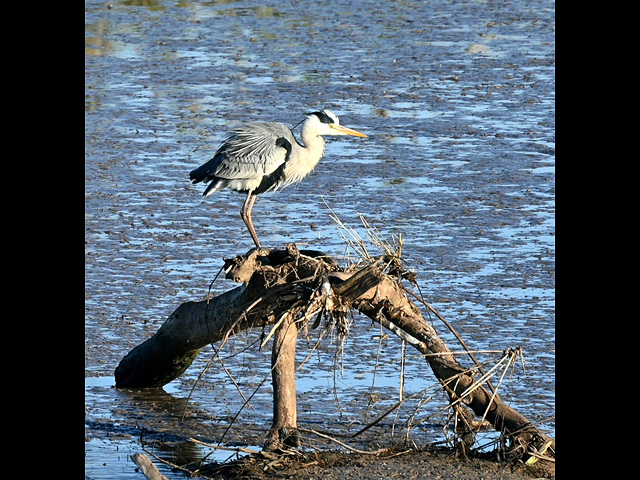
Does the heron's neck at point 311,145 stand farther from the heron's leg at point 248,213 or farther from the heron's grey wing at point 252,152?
the heron's leg at point 248,213

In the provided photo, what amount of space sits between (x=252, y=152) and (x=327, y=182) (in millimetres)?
3302

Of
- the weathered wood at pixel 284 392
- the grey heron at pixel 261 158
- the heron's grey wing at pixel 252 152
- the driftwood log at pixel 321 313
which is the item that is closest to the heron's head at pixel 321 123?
the grey heron at pixel 261 158

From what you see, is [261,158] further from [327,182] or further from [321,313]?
[327,182]

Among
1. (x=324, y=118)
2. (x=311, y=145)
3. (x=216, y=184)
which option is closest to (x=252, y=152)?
(x=216, y=184)

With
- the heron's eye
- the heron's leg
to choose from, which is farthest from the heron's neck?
the heron's leg

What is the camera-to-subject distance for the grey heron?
7078mm

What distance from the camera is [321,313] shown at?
5.43 metres

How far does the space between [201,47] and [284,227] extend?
7549mm

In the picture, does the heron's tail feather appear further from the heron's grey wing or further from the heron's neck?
the heron's neck

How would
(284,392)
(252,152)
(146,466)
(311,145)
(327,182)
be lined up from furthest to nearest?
(327,182), (311,145), (252,152), (284,392), (146,466)

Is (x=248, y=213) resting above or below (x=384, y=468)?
above

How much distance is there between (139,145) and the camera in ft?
38.7

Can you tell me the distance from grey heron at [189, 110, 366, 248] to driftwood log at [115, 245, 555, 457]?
3.96 ft
